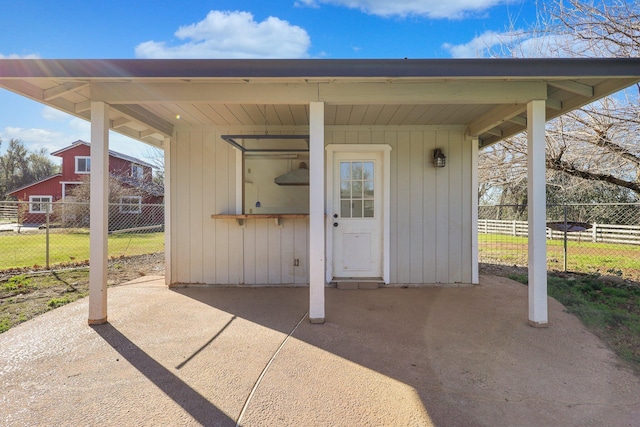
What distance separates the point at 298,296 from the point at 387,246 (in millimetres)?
1420

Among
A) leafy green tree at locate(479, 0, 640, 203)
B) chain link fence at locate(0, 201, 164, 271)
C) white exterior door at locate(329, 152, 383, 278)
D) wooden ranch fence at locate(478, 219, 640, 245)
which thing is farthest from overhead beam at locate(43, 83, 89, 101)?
wooden ranch fence at locate(478, 219, 640, 245)

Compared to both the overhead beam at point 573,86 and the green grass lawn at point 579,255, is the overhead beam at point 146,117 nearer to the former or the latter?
the overhead beam at point 573,86

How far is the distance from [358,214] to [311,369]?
102 inches

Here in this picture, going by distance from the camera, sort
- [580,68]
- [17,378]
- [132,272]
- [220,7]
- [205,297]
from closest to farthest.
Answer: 1. [17,378]
2. [580,68]
3. [205,297]
4. [220,7]
5. [132,272]

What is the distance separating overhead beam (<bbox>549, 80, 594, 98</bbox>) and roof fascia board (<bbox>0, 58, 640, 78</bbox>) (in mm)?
279

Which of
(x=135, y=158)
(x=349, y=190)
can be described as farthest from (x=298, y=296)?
(x=135, y=158)

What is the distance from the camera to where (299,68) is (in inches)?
102

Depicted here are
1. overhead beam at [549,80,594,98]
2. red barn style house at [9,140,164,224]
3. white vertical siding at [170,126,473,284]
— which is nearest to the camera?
overhead beam at [549,80,594,98]

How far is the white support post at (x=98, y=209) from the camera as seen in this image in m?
2.89

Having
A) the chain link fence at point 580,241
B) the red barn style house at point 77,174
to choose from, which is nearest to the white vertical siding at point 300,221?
the chain link fence at point 580,241

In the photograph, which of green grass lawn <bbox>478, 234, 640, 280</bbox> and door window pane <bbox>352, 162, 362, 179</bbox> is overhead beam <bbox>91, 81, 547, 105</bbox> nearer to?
door window pane <bbox>352, 162, 362, 179</bbox>

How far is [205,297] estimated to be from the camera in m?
3.88

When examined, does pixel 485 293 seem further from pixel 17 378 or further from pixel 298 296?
pixel 17 378

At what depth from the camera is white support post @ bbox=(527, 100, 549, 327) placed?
9.45 ft
